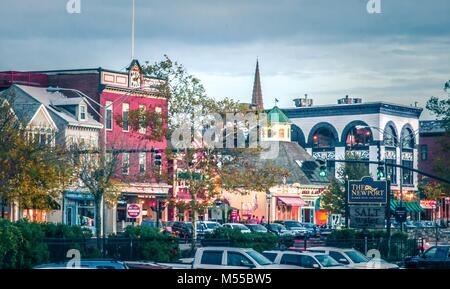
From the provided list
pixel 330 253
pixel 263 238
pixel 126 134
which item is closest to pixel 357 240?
pixel 263 238

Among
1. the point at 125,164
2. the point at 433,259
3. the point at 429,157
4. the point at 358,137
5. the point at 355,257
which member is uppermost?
the point at 358,137

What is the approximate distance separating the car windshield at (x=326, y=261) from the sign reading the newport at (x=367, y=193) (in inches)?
835

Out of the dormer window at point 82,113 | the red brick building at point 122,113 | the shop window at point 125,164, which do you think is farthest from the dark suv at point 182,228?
the dormer window at point 82,113

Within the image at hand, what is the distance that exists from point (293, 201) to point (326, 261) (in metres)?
74.9

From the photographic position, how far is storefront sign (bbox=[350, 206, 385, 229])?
50031 mm

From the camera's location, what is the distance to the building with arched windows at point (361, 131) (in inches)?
3878

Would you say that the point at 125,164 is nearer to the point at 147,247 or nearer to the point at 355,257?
the point at 147,247

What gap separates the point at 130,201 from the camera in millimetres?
77125

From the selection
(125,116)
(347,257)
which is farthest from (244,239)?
(125,116)

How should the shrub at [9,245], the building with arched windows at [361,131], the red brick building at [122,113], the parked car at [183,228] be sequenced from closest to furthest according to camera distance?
the shrub at [9,245] < the red brick building at [122,113] < the parked car at [183,228] < the building with arched windows at [361,131]

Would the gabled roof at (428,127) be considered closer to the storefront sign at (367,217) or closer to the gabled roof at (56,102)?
the gabled roof at (56,102)

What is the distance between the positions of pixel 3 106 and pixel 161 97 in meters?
10.8

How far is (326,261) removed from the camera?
28.5m
